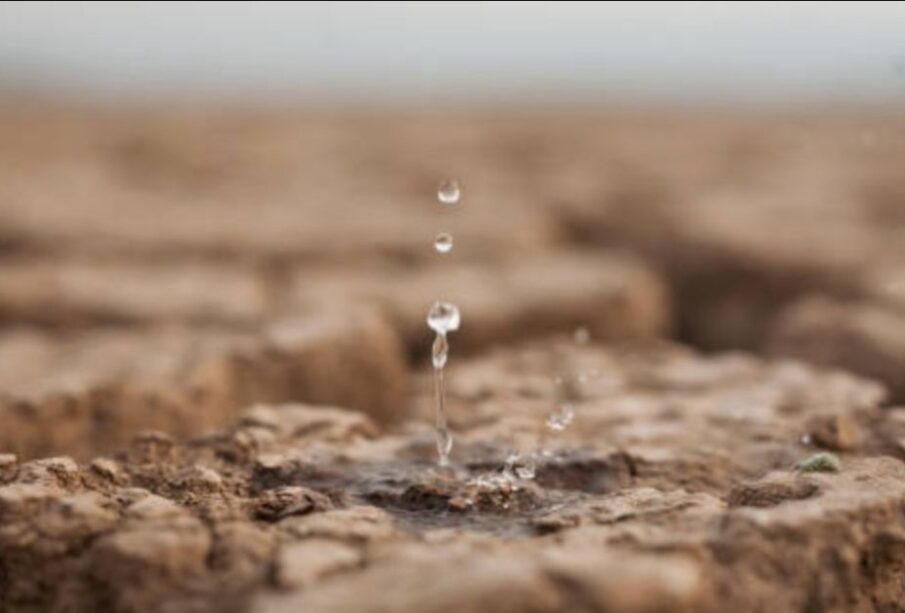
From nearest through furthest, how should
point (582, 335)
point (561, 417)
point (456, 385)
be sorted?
point (561, 417), point (456, 385), point (582, 335)

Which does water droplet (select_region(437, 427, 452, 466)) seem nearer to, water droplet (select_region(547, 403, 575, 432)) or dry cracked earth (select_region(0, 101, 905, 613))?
dry cracked earth (select_region(0, 101, 905, 613))

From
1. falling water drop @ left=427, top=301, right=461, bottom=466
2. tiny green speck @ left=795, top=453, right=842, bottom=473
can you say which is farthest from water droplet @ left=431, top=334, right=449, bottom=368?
tiny green speck @ left=795, top=453, right=842, bottom=473

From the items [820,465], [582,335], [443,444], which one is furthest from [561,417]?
[582,335]

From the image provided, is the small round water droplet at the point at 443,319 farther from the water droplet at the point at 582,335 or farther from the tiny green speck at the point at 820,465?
the water droplet at the point at 582,335

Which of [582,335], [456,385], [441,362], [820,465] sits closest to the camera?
[820,465]

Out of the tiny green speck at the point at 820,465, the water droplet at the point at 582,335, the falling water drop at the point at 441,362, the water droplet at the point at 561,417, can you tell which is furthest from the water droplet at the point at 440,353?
the water droplet at the point at 582,335

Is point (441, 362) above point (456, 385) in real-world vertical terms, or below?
above

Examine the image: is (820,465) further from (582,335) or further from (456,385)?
(582,335)

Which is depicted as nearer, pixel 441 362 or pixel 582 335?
pixel 441 362
